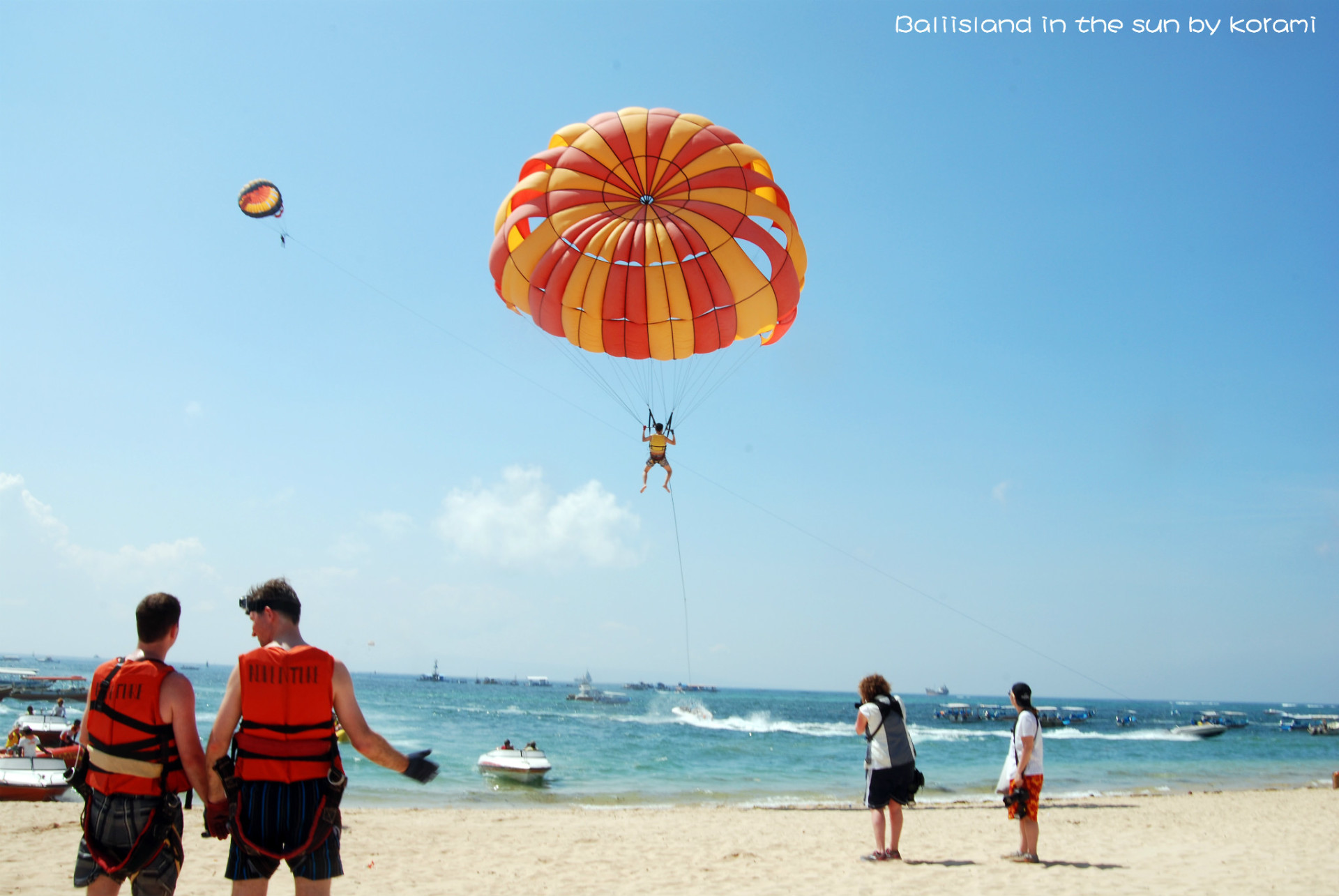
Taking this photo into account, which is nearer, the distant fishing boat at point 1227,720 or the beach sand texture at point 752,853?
the beach sand texture at point 752,853

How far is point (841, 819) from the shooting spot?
11.6 m

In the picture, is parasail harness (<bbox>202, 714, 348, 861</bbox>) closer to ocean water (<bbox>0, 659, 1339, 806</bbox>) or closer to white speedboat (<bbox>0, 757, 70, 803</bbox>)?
ocean water (<bbox>0, 659, 1339, 806</bbox>)

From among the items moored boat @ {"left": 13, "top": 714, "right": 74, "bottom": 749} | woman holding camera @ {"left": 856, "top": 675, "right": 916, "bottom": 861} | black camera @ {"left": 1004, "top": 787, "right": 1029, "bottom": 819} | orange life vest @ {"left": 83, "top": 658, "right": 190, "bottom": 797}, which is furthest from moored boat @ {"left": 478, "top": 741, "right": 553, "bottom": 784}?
orange life vest @ {"left": 83, "top": 658, "right": 190, "bottom": 797}

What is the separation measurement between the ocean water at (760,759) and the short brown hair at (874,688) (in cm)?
406

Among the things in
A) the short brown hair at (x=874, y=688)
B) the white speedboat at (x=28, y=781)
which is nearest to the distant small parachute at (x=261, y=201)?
the white speedboat at (x=28, y=781)

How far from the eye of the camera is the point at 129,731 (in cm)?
292

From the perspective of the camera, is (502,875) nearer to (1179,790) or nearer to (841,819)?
(841,819)

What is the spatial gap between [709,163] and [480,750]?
23.1 metres

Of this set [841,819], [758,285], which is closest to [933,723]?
[841,819]

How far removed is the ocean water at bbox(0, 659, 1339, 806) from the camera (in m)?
16.6

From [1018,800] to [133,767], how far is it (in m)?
5.95

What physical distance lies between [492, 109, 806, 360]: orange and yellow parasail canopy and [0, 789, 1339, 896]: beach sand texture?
5759 millimetres

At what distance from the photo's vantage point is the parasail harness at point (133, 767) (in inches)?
114

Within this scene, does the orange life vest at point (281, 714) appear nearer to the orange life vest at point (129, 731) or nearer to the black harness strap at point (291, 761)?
the black harness strap at point (291, 761)
